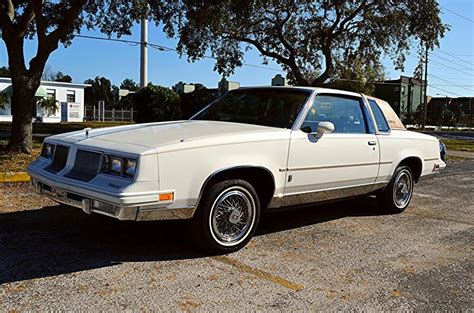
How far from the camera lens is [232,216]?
4.40 meters

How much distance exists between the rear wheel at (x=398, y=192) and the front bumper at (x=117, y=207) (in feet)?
10.8

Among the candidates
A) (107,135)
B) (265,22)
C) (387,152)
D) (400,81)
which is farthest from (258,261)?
(400,81)

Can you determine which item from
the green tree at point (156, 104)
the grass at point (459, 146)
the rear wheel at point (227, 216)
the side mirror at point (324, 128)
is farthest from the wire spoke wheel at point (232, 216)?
the green tree at point (156, 104)

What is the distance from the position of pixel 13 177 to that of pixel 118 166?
4339 millimetres

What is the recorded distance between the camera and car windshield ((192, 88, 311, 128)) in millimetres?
5047

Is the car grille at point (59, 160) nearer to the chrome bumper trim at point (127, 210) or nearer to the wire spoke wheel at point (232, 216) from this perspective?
the chrome bumper trim at point (127, 210)

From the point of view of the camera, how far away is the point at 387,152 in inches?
237

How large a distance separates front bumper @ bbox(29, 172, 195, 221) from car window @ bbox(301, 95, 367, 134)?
68.5 inches

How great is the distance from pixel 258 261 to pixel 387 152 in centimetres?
263

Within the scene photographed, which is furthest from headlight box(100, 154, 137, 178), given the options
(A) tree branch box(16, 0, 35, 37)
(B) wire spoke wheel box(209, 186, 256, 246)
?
(A) tree branch box(16, 0, 35, 37)

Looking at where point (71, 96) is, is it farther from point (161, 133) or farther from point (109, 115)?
point (161, 133)

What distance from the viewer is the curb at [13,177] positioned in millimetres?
7327

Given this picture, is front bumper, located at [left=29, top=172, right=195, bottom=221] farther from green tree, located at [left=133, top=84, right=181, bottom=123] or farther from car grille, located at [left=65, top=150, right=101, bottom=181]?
green tree, located at [left=133, top=84, right=181, bottom=123]

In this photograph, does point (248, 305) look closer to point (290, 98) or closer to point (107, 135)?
point (107, 135)
